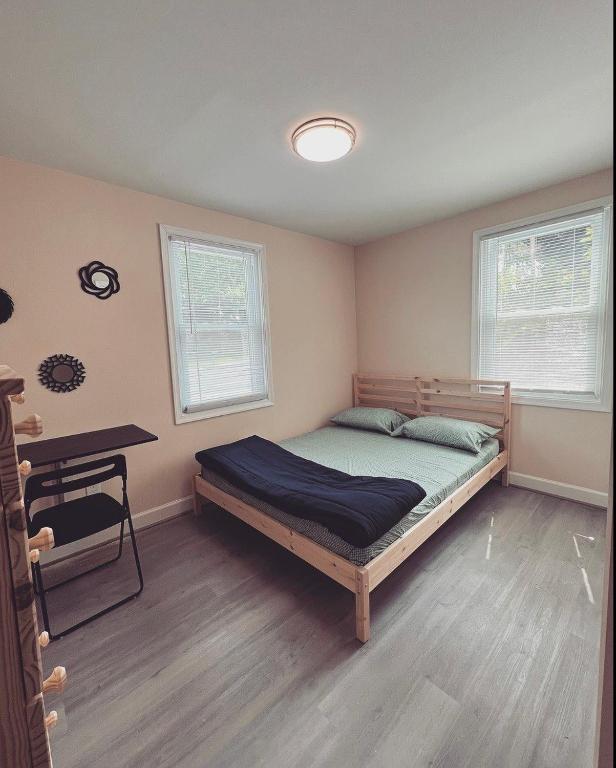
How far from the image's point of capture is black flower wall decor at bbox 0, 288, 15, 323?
78.6 inches

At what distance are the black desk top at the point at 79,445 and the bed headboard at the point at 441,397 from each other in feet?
8.38

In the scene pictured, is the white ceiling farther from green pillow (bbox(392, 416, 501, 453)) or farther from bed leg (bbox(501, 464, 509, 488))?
bed leg (bbox(501, 464, 509, 488))

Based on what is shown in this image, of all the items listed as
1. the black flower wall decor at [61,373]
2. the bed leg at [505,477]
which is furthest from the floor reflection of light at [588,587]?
the black flower wall decor at [61,373]

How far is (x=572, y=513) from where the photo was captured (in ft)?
8.61

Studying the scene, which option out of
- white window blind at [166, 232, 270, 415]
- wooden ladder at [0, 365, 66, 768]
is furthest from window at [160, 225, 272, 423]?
wooden ladder at [0, 365, 66, 768]

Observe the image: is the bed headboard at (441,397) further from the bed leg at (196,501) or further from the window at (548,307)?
the bed leg at (196,501)

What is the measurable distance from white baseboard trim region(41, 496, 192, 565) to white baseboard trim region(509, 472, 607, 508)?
287cm

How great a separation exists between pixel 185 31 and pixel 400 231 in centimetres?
275

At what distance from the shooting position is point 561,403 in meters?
2.78

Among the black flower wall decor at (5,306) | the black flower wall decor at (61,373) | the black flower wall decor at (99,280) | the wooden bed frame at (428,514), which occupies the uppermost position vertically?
the black flower wall decor at (99,280)

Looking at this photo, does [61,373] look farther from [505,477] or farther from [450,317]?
[505,477]

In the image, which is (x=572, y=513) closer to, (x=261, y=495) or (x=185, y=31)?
(x=261, y=495)

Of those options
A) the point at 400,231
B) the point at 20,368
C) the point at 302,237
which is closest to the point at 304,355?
the point at 302,237

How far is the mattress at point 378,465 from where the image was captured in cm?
181
